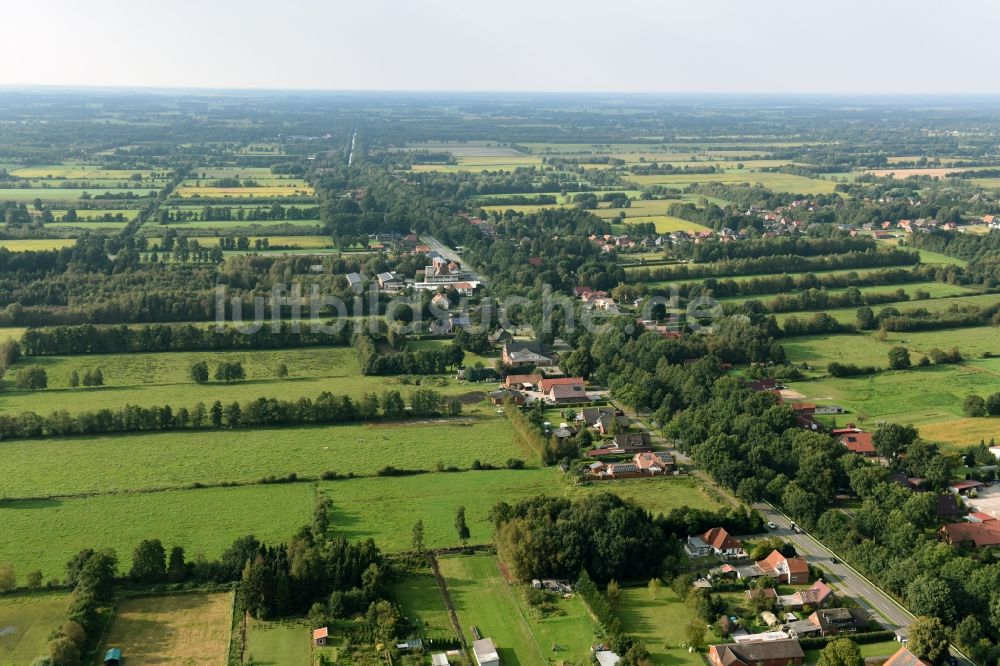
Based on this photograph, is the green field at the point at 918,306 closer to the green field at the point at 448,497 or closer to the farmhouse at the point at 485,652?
the green field at the point at 448,497

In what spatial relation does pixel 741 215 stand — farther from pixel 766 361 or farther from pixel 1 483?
pixel 1 483

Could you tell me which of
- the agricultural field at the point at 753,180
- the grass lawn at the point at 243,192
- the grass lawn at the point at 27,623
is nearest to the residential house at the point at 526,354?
the grass lawn at the point at 27,623

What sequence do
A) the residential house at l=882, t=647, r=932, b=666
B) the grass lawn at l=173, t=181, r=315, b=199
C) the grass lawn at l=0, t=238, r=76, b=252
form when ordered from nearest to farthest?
the residential house at l=882, t=647, r=932, b=666 → the grass lawn at l=0, t=238, r=76, b=252 → the grass lawn at l=173, t=181, r=315, b=199

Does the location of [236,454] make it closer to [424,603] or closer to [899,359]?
[424,603]

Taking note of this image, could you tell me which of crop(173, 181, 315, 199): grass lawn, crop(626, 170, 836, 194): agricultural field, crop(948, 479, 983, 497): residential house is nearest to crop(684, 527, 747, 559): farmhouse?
crop(948, 479, 983, 497): residential house

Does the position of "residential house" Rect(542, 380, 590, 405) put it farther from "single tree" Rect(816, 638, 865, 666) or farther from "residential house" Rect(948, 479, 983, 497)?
"single tree" Rect(816, 638, 865, 666)
